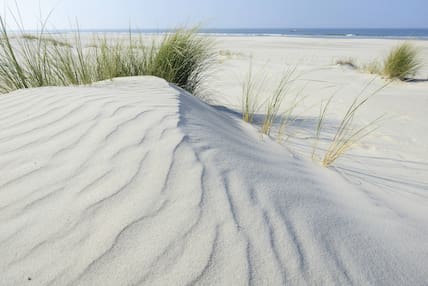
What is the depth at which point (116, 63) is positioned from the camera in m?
3.80

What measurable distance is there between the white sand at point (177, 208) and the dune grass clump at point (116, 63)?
152 cm

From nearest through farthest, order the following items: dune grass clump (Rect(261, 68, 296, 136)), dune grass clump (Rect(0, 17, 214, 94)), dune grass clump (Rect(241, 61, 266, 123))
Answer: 1. dune grass clump (Rect(261, 68, 296, 136))
2. dune grass clump (Rect(241, 61, 266, 123))
3. dune grass clump (Rect(0, 17, 214, 94))

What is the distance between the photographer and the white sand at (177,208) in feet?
3.12

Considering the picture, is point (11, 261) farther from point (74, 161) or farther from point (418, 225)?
point (418, 225)

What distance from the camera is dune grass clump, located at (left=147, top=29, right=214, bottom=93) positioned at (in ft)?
12.6

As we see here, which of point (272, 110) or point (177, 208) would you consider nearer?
point (177, 208)

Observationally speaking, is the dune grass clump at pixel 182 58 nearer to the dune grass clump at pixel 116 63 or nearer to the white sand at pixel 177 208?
the dune grass clump at pixel 116 63

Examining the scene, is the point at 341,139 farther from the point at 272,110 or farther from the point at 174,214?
the point at 174,214

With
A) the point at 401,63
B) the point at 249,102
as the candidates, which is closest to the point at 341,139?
the point at 249,102

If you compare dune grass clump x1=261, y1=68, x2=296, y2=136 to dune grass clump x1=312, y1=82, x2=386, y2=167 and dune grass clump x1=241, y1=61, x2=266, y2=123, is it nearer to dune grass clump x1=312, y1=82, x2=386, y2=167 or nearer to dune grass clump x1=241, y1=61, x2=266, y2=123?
dune grass clump x1=241, y1=61, x2=266, y2=123

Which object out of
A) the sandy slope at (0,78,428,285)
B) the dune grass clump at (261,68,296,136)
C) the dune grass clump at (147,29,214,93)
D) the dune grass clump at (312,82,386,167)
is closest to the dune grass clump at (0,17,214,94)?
the dune grass clump at (147,29,214,93)

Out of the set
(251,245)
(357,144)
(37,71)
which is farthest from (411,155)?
(37,71)

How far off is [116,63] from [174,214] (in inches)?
123

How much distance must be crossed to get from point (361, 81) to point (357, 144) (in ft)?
15.0
